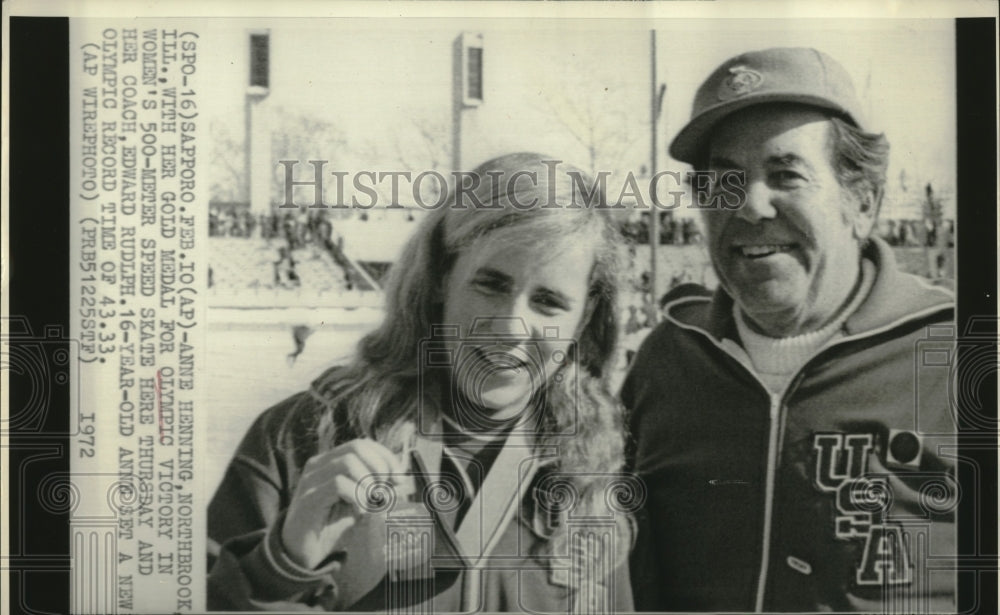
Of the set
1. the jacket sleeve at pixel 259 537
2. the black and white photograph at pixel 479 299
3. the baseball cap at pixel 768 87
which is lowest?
the jacket sleeve at pixel 259 537

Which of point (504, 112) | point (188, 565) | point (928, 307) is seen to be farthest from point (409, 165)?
point (928, 307)

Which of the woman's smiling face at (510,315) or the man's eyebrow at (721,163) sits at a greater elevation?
the man's eyebrow at (721,163)

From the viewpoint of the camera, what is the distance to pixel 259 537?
14.4 ft

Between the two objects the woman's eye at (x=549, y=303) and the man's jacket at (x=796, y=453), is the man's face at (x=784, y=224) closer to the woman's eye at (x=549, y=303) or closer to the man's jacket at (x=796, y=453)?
the man's jacket at (x=796, y=453)

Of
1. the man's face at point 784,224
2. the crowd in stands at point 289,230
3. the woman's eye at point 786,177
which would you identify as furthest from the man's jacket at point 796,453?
the crowd in stands at point 289,230

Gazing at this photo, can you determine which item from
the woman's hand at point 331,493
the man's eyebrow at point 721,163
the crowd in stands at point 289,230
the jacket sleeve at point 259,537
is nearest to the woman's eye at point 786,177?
the man's eyebrow at point 721,163

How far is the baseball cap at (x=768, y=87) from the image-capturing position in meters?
4.34

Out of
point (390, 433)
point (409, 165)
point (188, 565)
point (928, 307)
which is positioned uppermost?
point (409, 165)

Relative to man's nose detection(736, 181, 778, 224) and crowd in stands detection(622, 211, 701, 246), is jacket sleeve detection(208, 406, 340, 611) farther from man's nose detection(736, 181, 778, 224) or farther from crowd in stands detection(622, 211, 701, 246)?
man's nose detection(736, 181, 778, 224)

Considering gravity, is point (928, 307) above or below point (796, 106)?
below

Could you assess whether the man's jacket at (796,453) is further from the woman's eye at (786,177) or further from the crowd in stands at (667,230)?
the woman's eye at (786,177)

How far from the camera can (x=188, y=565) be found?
14.5 feet

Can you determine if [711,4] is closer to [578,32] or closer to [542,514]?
[578,32]

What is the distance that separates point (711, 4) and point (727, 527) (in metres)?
1.89
